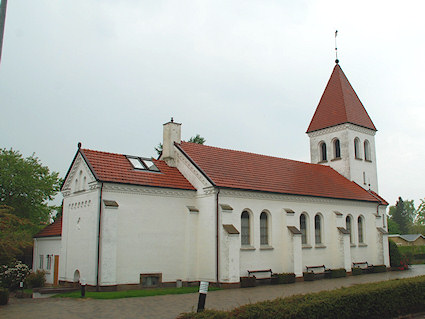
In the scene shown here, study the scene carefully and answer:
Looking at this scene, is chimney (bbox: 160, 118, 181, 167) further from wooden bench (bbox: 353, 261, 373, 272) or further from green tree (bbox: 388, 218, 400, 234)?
green tree (bbox: 388, 218, 400, 234)

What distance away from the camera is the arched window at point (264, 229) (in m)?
26.6

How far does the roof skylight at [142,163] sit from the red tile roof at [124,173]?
28cm

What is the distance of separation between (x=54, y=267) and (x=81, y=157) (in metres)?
8.25

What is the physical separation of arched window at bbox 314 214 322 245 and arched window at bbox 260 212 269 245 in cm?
500

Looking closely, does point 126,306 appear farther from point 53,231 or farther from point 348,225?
point 348,225

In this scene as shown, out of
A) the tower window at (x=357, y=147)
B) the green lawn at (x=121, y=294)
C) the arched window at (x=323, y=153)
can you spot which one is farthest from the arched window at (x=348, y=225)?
the green lawn at (x=121, y=294)

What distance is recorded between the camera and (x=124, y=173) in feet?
77.5

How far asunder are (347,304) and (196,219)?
43.9 ft

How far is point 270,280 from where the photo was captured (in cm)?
2519

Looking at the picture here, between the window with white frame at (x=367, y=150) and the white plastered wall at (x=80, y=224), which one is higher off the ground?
the window with white frame at (x=367, y=150)

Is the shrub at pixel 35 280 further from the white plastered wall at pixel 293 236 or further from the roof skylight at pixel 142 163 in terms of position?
the white plastered wall at pixel 293 236

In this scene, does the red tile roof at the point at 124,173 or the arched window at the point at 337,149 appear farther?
the arched window at the point at 337,149

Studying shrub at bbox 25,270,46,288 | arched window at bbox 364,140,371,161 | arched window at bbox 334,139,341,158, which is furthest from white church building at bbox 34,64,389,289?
arched window at bbox 364,140,371,161

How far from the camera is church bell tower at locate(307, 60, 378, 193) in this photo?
37406 millimetres
